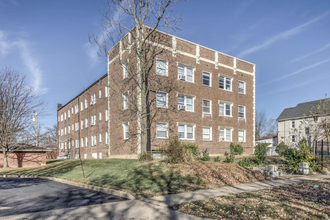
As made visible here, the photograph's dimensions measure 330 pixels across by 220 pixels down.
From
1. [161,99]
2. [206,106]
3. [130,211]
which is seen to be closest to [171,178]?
[130,211]

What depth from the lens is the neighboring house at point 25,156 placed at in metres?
27.6

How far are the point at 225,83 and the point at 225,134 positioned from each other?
586 centimetres

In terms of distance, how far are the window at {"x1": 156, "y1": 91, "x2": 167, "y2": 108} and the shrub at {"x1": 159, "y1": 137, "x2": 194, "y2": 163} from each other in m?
9.44

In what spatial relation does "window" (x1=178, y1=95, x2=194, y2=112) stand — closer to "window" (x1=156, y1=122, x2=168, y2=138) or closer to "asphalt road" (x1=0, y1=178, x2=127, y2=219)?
"window" (x1=156, y1=122, x2=168, y2=138)

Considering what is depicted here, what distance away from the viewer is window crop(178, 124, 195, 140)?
25.2m

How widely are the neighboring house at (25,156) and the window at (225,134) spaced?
20076mm

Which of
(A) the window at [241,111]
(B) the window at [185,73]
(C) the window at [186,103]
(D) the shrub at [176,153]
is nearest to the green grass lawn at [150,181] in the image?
(D) the shrub at [176,153]

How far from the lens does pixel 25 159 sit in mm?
28453

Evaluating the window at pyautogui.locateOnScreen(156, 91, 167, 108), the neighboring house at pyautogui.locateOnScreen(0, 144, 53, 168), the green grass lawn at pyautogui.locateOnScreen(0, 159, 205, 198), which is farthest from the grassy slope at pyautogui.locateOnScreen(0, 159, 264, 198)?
the neighboring house at pyautogui.locateOnScreen(0, 144, 53, 168)

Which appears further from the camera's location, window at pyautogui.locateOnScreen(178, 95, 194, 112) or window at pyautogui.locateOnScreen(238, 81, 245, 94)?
window at pyautogui.locateOnScreen(238, 81, 245, 94)

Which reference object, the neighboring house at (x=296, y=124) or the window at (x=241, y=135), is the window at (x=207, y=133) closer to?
the window at (x=241, y=135)

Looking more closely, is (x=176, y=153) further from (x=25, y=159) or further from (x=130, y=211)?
(x=25, y=159)

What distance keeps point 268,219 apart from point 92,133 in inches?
1258

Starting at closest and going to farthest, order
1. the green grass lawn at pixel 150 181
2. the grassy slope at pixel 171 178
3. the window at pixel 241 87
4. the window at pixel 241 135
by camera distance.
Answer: the green grass lawn at pixel 150 181
the grassy slope at pixel 171 178
the window at pixel 241 135
the window at pixel 241 87
